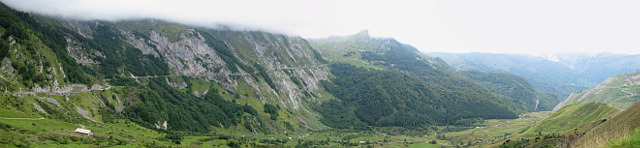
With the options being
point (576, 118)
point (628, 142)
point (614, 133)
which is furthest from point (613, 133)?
point (576, 118)

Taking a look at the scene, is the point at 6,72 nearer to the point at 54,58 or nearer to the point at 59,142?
the point at 54,58

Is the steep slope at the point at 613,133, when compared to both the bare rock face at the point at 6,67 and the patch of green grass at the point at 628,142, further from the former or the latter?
the bare rock face at the point at 6,67

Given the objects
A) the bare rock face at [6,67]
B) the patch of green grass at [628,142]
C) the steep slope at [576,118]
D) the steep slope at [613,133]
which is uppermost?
the patch of green grass at [628,142]

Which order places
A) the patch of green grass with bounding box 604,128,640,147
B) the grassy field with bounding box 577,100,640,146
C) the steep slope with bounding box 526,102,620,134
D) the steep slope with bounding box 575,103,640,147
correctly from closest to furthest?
the patch of green grass with bounding box 604,128,640,147, the grassy field with bounding box 577,100,640,146, the steep slope with bounding box 575,103,640,147, the steep slope with bounding box 526,102,620,134

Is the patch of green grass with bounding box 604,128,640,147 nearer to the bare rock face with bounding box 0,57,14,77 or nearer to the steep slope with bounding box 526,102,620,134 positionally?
the bare rock face with bounding box 0,57,14,77

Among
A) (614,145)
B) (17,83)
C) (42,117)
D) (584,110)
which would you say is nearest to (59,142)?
(42,117)

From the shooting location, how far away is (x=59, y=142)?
247 feet

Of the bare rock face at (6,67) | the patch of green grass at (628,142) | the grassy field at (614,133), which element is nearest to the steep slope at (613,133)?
the grassy field at (614,133)

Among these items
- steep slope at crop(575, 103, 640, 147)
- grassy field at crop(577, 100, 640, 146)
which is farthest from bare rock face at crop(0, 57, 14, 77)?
grassy field at crop(577, 100, 640, 146)

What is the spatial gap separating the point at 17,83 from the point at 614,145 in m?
162

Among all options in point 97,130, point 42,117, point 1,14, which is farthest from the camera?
point 1,14

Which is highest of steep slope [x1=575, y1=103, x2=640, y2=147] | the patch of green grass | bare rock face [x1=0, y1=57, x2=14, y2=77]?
the patch of green grass

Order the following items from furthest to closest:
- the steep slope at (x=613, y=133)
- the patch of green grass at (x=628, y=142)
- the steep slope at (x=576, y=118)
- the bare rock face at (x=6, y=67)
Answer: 1. the steep slope at (x=576, y=118)
2. the bare rock face at (x=6, y=67)
3. the steep slope at (x=613, y=133)
4. the patch of green grass at (x=628, y=142)

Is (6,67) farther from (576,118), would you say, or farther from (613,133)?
(576,118)
